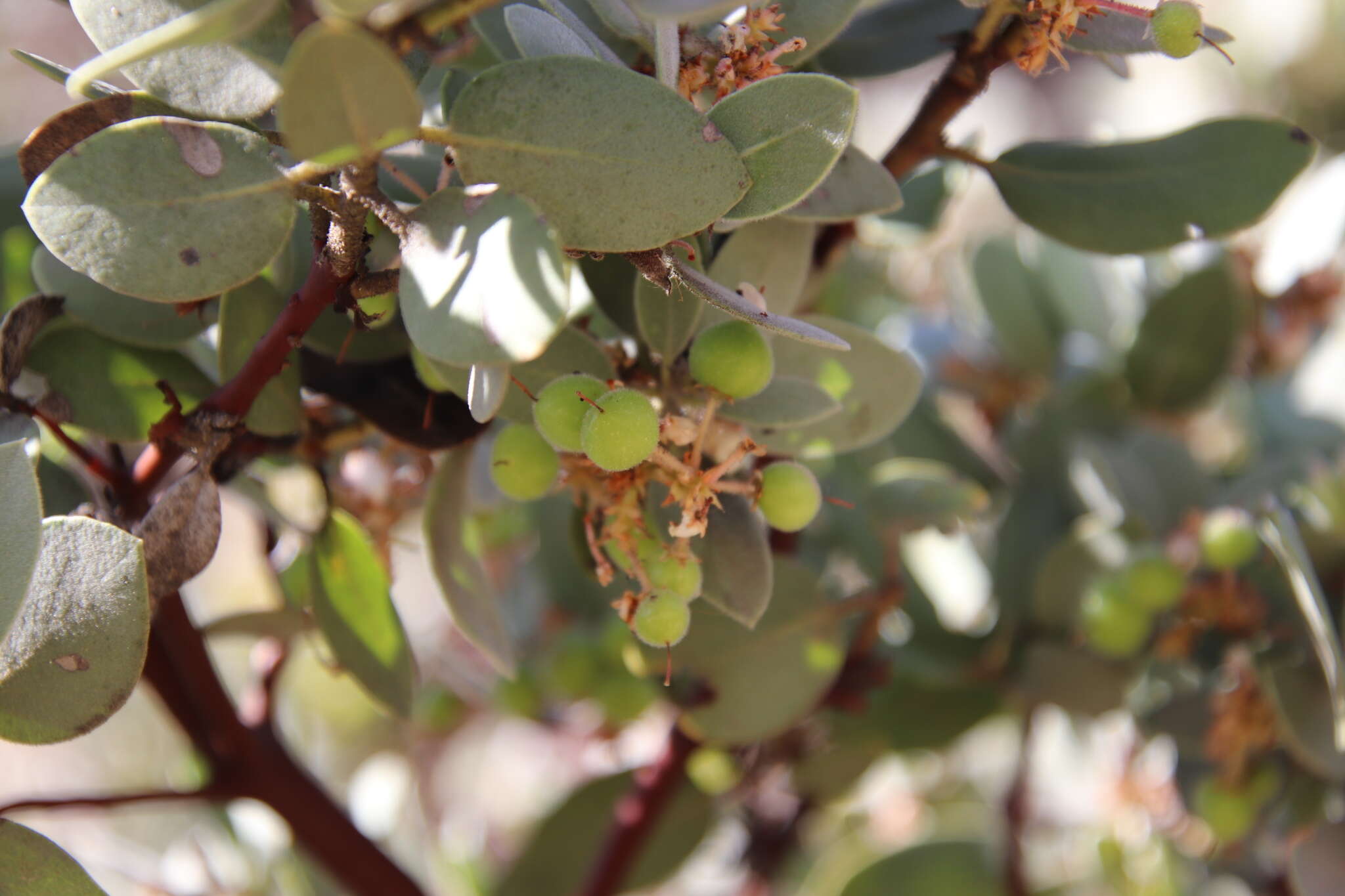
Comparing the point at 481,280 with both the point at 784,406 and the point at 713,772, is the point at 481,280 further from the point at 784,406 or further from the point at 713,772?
the point at 713,772

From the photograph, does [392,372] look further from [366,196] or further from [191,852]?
[191,852]

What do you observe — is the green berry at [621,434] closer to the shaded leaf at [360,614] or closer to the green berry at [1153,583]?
the shaded leaf at [360,614]

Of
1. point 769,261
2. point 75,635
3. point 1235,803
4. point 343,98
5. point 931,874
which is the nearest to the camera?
point 343,98

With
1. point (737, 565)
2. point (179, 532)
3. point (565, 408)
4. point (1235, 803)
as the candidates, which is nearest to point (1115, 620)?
point (1235, 803)

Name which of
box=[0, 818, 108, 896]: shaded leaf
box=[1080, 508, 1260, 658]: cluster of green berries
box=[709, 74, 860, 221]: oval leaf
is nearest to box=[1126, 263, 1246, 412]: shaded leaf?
box=[1080, 508, 1260, 658]: cluster of green berries

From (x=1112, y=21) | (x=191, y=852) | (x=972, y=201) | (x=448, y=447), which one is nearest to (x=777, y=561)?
(x=448, y=447)
